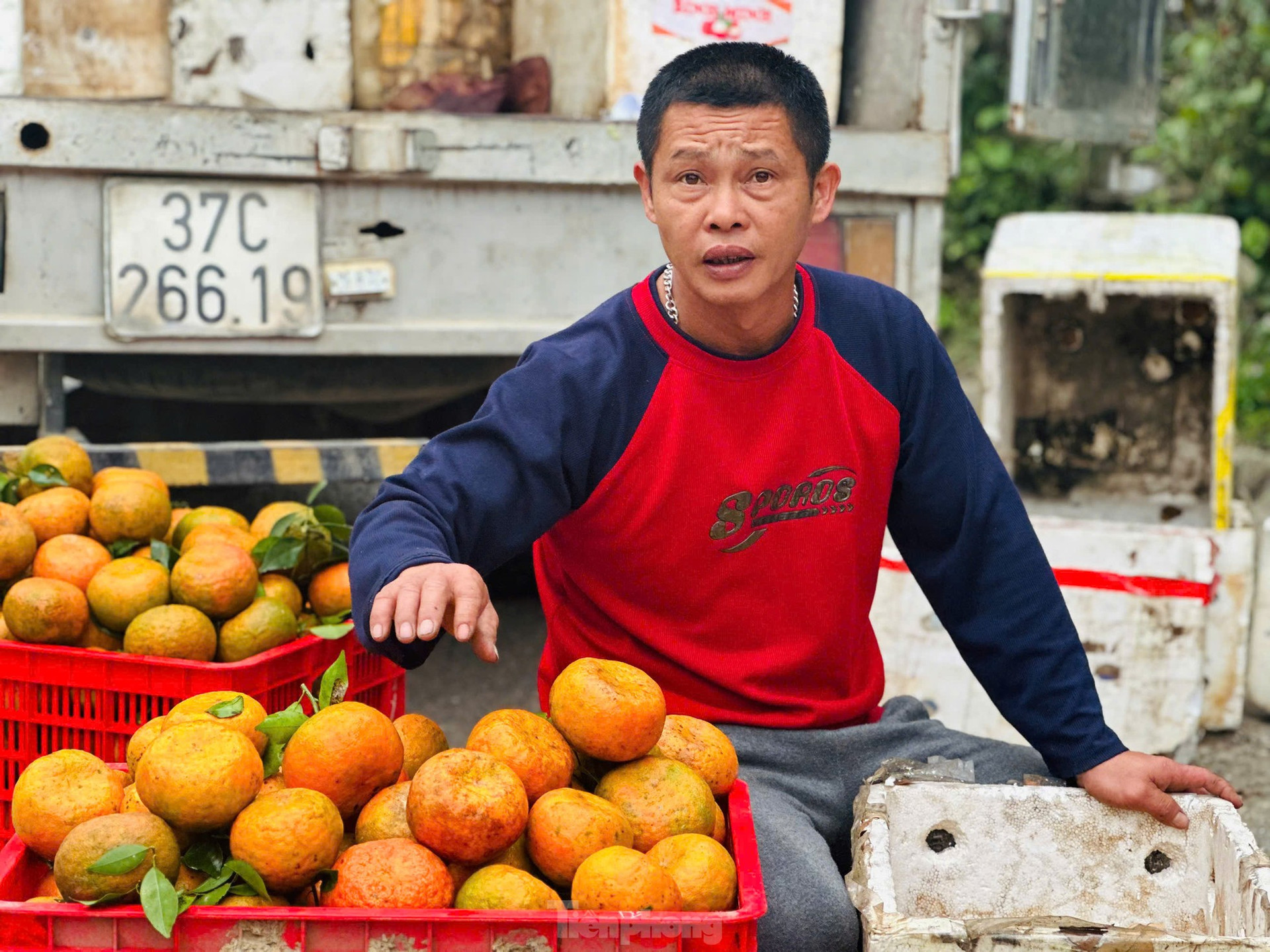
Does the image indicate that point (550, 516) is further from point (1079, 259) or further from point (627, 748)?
point (1079, 259)

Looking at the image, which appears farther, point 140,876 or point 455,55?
point 455,55

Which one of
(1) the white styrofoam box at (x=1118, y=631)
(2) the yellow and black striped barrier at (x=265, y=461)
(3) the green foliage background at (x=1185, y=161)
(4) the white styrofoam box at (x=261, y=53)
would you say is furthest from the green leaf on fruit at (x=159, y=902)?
(3) the green foliage background at (x=1185, y=161)

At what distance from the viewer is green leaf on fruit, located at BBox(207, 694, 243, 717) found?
1.78 m

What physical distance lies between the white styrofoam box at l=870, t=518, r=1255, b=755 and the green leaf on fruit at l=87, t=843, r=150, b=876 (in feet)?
7.90

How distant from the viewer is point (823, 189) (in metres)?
2.37

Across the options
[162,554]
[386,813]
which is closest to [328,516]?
[162,554]

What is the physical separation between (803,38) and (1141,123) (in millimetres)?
2055

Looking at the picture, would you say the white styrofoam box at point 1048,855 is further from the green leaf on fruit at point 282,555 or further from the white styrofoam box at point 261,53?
the white styrofoam box at point 261,53

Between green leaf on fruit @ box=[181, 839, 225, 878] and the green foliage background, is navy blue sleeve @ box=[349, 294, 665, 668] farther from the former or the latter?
the green foliage background

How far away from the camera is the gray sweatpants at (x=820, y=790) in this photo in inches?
76.5

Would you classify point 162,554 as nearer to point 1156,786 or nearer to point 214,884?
point 214,884

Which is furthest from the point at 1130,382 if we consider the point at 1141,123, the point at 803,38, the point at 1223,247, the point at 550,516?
the point at 550,516

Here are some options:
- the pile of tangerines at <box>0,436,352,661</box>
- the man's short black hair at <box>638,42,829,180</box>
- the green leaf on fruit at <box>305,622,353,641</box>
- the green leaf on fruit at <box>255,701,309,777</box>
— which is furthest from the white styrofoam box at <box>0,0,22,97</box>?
the green leaf on fruit at <box>255,701,309,777</box>

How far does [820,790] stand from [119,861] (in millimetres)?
1091
